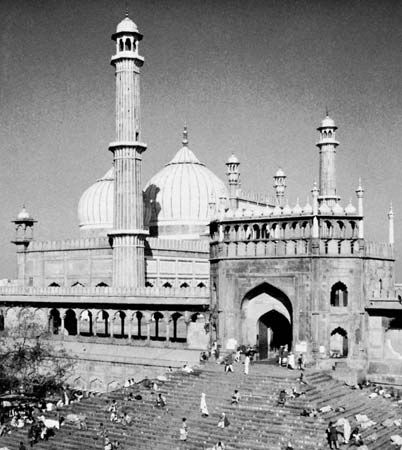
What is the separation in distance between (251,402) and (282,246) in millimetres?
6923

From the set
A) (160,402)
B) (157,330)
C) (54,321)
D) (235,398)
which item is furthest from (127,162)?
(235,398)

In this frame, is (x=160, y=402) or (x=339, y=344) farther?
(x=339, y=344)

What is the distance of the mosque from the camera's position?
26719 mm

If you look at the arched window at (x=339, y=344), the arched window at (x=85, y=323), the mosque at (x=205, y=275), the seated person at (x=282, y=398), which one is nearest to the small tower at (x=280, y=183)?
the mosque at (x=205, y=275)

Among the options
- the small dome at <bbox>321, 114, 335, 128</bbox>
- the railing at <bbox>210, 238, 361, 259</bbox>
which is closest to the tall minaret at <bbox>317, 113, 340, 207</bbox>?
the small dome at <bbox>321, 114, 335, 128</bbox>

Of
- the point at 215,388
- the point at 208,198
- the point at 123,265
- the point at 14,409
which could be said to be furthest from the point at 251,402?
the point at 208,198

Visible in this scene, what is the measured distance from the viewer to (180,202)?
4759cm

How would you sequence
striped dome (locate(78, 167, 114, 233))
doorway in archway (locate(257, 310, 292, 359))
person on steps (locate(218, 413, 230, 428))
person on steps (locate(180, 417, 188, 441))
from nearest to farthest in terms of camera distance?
person on steps (locate(180, 417, 188, 441)) → person on steps (locate(218, 413, 230, 428)) → doorway in archway (locate(257, 310, 292, 359)) → striped dome (locate(78, 167, 114, 233))

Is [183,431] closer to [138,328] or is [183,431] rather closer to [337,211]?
[337,211]

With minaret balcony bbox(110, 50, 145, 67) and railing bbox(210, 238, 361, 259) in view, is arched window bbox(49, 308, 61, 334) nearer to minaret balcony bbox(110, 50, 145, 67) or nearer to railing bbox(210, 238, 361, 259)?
railing bbox(210, 238, 361, 259)

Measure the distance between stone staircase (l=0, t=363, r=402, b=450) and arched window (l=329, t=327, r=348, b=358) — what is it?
6.75 feet

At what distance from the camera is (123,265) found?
38.0 m

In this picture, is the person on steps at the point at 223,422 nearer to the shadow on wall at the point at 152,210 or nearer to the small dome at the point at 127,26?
the small dome at the point at 127,26

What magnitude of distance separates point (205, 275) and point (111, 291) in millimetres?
11973
